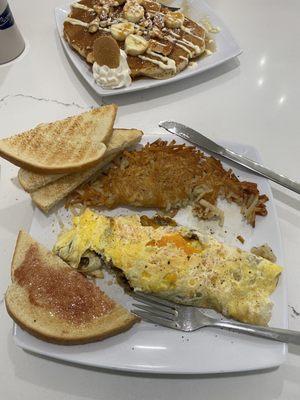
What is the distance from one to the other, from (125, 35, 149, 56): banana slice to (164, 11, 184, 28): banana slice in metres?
0.24

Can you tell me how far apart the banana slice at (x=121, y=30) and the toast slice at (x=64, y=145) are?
0.67 meters

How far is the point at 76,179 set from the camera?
1.84 meters

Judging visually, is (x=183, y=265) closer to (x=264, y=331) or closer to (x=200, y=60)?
(x=264, y=331)

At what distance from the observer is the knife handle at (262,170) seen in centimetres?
181

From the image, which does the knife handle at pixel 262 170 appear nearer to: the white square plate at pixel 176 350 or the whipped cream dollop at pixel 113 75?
the white square plate at pixel 176 350

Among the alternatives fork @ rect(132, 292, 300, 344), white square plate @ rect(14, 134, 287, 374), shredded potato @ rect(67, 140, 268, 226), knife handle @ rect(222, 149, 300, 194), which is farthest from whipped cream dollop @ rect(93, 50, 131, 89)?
white square plate @ rect(14, 134, 287, 374)

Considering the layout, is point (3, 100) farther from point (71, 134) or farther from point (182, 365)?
point (182, 365)

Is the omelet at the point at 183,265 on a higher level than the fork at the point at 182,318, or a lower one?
higher

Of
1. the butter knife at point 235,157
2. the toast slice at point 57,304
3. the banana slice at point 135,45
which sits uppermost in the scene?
the banana slice at point 135,45

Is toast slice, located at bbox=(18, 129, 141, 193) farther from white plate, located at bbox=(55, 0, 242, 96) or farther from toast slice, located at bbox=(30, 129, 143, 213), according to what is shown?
white plate, located at bbox=(55, 0, 242, 96)

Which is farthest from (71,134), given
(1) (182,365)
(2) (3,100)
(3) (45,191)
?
(1) (182,365)

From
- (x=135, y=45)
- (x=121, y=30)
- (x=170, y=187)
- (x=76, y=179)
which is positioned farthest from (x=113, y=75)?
(x=170, y=187)

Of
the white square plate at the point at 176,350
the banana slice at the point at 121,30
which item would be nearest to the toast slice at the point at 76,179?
the white square plate at the point at 176,350

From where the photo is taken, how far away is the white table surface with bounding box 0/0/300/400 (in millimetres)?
1456
